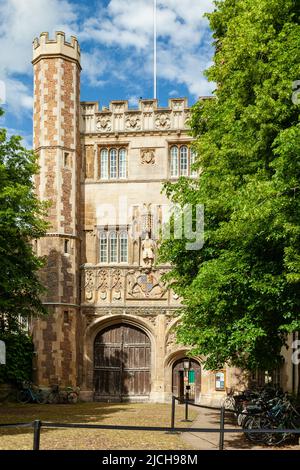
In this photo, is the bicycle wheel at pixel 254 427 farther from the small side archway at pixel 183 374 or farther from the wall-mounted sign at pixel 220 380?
the small side archway at pixel 183 374

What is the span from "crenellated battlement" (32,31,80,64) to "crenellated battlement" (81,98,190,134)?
2.37 metres

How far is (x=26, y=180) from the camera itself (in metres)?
20.4

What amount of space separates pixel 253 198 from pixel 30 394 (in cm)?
1622

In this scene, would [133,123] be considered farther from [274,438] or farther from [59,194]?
[274,438]

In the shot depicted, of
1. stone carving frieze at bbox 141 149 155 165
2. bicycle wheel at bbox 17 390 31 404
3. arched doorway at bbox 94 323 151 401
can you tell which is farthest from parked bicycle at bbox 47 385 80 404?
stone carving frieze at bbox 141 149 155 165

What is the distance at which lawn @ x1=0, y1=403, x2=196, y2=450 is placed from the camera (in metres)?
12.7

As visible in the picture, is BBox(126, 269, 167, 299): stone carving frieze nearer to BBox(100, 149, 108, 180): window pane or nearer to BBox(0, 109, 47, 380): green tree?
BBox(100, 149, 108, 180): window pane

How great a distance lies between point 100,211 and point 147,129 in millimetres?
4355

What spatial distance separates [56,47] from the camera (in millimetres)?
28438

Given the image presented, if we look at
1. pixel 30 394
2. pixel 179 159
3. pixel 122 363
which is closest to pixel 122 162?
pixel 179 159

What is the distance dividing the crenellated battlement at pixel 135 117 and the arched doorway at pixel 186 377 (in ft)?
34.7

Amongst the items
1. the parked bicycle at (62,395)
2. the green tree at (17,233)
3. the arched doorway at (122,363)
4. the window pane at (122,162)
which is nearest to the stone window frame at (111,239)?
the window pane at (122,162)

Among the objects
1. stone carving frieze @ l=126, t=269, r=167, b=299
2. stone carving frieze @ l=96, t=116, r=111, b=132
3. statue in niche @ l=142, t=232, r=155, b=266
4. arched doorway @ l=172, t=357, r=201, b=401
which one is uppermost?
stone carving frieze @ l=96, t=116, r=111, b=132
